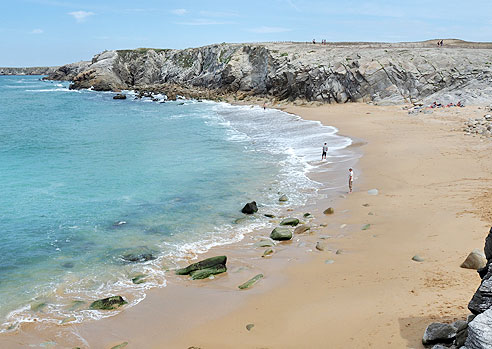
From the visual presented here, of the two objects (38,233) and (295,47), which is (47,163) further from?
(295,47)

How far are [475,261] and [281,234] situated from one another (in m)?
6.75

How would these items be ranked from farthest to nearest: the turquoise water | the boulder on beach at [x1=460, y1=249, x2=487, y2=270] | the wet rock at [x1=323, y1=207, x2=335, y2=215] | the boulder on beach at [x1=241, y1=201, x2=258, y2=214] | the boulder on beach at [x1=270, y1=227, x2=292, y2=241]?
the boulder on beach at [x1=241, y1=201, x2=258, y2=214], the wet rock at [x1=323, y1=207, x2=335, y2=215], the boulder on beach at [x1=270, y1=227, x2=292, y2=241], the turquoise water, the boulder on beach at [x1=460, y1=249, x2=487, y2=270]

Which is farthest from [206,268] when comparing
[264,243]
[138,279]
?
[264,243]

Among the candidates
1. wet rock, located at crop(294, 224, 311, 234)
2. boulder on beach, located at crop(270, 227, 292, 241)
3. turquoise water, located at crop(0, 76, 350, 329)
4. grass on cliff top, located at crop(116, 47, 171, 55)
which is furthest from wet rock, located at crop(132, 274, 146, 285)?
grass on cliff top, located at crop(116, 47, 171, 55)

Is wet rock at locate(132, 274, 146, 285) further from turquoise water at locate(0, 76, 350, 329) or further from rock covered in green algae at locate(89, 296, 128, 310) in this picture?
rock covered in green algae at locate(89, 296, 128, 310)

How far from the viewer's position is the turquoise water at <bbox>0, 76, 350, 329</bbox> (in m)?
13.0

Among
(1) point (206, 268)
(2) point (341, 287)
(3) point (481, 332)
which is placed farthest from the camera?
(1) point (206, 268)

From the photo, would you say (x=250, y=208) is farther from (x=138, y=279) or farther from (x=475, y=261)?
(x=475, y=261)

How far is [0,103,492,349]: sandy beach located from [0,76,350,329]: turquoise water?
1.24m

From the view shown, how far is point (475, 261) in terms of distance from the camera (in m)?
10.3

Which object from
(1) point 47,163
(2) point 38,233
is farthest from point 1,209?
(1) point 47,163

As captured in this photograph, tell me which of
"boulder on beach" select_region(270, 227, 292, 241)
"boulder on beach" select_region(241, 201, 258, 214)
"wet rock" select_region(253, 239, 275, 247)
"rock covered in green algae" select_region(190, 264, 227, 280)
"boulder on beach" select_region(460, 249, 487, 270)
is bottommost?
"rock covered in green algae" select_region(190, 264, 227, 280)

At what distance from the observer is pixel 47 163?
29.3 metres

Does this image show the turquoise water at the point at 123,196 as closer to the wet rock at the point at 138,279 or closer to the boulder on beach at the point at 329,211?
the wet rock at the point at 138,279
